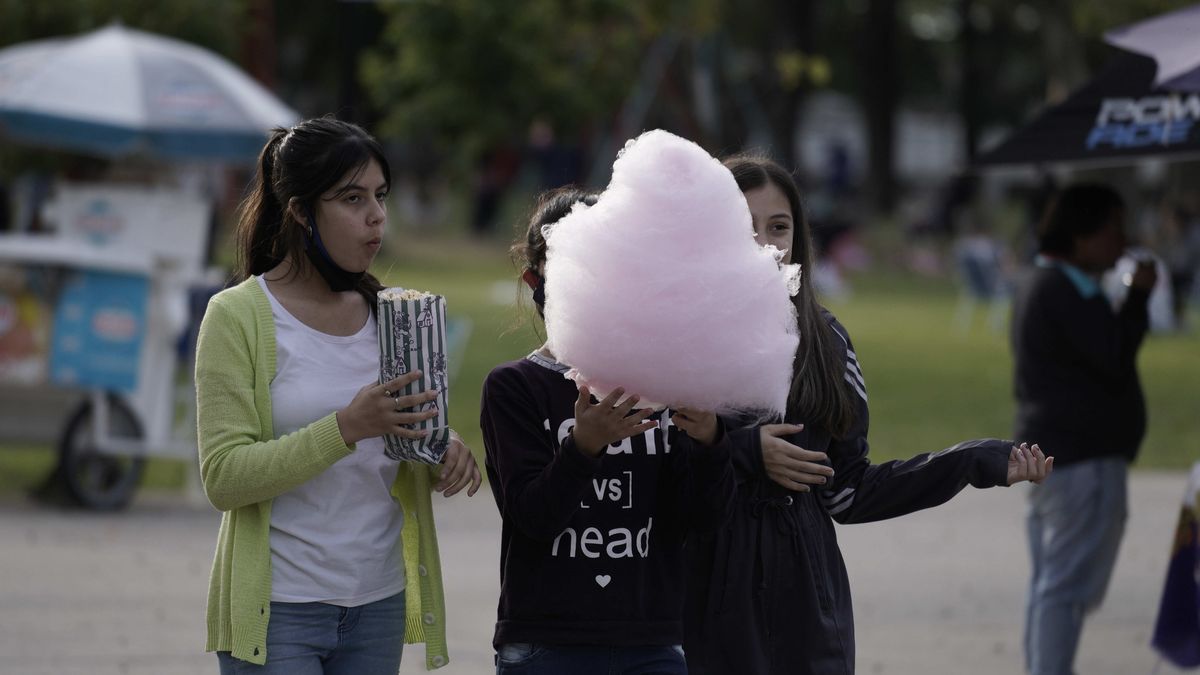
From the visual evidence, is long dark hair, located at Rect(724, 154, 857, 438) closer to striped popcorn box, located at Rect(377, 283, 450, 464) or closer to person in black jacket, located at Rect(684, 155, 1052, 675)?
person in black jacket, located at Rect(684, 155, 1052, 675)

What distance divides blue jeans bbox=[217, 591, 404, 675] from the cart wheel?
6.22 m

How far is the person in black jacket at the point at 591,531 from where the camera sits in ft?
10.9

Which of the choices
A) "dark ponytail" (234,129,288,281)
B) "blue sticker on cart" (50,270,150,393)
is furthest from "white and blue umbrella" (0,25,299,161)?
"dark ponytail" (234,129,288,281)

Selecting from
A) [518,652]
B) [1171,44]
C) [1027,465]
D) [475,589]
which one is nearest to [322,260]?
[518,652]

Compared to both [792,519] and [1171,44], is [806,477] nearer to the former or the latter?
[792,519]

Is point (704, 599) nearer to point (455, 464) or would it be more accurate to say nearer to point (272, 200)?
point (455, 464)

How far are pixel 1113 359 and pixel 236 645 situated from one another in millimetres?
3574

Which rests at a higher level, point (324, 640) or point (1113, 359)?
point (1113, 359)

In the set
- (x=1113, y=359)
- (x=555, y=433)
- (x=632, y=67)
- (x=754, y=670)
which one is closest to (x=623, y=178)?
(x=555, y=433)

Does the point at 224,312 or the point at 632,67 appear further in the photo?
the point at 632,67

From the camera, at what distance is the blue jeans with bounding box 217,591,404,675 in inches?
133

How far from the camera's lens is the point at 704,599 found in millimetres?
3586

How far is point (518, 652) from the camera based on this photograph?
338cm

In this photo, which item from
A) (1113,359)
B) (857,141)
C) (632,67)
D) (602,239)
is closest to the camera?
(602,239)
